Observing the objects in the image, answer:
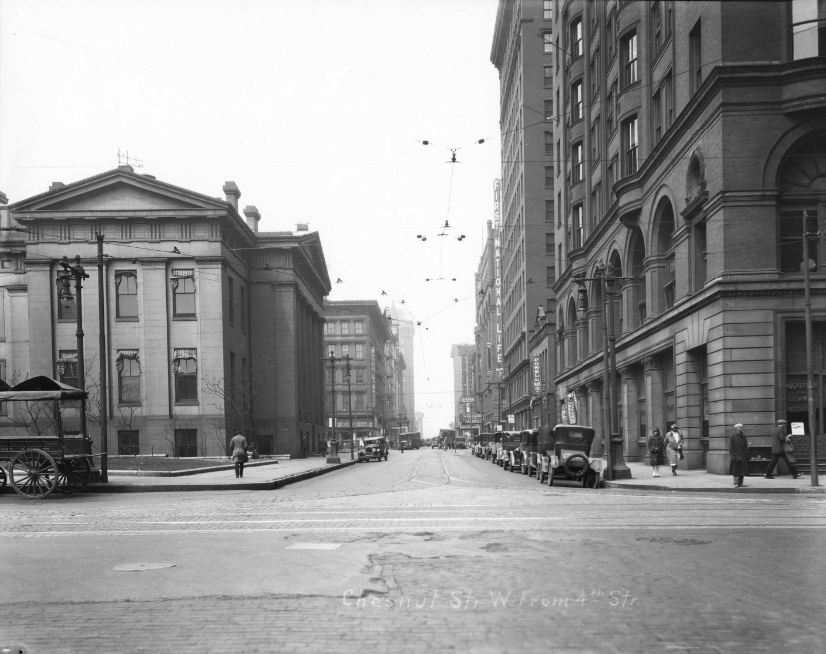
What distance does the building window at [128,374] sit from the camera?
57062 mm

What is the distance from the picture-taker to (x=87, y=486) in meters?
23.0

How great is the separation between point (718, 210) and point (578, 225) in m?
26.9

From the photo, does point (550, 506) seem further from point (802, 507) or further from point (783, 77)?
point (783, 77)

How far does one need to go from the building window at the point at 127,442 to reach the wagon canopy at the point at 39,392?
3669 cm

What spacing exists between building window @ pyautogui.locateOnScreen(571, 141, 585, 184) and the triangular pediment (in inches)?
→ 917

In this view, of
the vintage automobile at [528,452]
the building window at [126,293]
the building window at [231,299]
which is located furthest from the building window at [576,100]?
the building window at [126,293]

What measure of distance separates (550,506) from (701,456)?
628 inches

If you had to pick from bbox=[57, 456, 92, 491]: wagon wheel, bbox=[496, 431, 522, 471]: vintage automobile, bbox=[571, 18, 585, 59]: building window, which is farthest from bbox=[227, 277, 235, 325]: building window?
bbox=[57, 456, 92, 491]: wagon wheel

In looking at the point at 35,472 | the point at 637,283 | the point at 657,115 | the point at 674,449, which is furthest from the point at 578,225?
the point at 35,472

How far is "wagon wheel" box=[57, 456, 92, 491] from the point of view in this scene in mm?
21000

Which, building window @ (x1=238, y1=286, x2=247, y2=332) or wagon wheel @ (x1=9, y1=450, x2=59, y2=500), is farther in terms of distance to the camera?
building window @ (x1=238, y1=286, x2=247, y2=332)

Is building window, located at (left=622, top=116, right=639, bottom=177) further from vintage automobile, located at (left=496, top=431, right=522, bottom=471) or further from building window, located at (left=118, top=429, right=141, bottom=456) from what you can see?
building window, located at (left=118, top=429, right=141, bottom=456)

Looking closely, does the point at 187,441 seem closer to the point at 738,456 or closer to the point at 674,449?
the point at 674,449

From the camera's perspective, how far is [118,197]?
2232 inches
